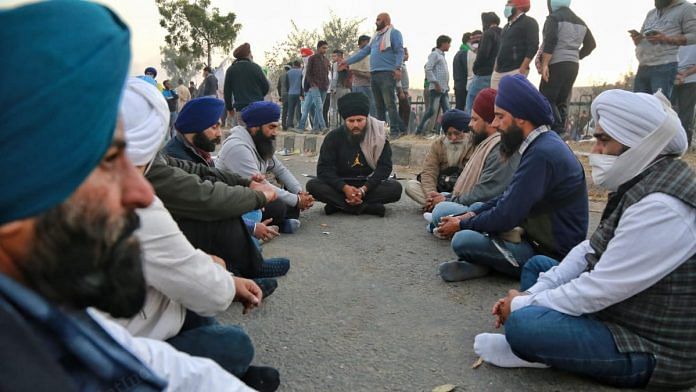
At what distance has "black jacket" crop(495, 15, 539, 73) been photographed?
21.8ft

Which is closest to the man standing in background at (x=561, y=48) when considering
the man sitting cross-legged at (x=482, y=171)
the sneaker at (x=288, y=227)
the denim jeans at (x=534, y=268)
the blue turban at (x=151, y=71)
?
the man sitting cross-legged at (x=482, y=171)

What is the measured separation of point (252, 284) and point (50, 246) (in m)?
1.53

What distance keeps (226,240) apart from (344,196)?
2712 millimetres

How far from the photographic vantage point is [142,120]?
83.2 inches

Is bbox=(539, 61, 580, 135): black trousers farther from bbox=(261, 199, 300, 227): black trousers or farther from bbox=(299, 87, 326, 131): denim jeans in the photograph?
bbox=(299, 87, 326, 131): denim jeans

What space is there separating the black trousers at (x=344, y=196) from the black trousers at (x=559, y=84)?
7.03 feet

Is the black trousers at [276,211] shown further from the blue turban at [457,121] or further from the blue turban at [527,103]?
the blue turban at [527,103]

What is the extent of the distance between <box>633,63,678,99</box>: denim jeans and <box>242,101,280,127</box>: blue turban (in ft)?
13.7

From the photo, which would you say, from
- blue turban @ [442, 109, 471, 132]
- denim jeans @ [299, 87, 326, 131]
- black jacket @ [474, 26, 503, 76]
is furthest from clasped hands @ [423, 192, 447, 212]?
denim jeans @ [299, 87, 326, 131]

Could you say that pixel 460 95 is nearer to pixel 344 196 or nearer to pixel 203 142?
pixel 344 196

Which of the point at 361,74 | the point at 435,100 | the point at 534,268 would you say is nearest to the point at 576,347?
the point at 534,268

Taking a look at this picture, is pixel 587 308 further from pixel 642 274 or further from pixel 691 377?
pixel 691 377

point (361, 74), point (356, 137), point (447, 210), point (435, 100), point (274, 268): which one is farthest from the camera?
point (361, 74)

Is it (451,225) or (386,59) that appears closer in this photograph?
(451,225)
